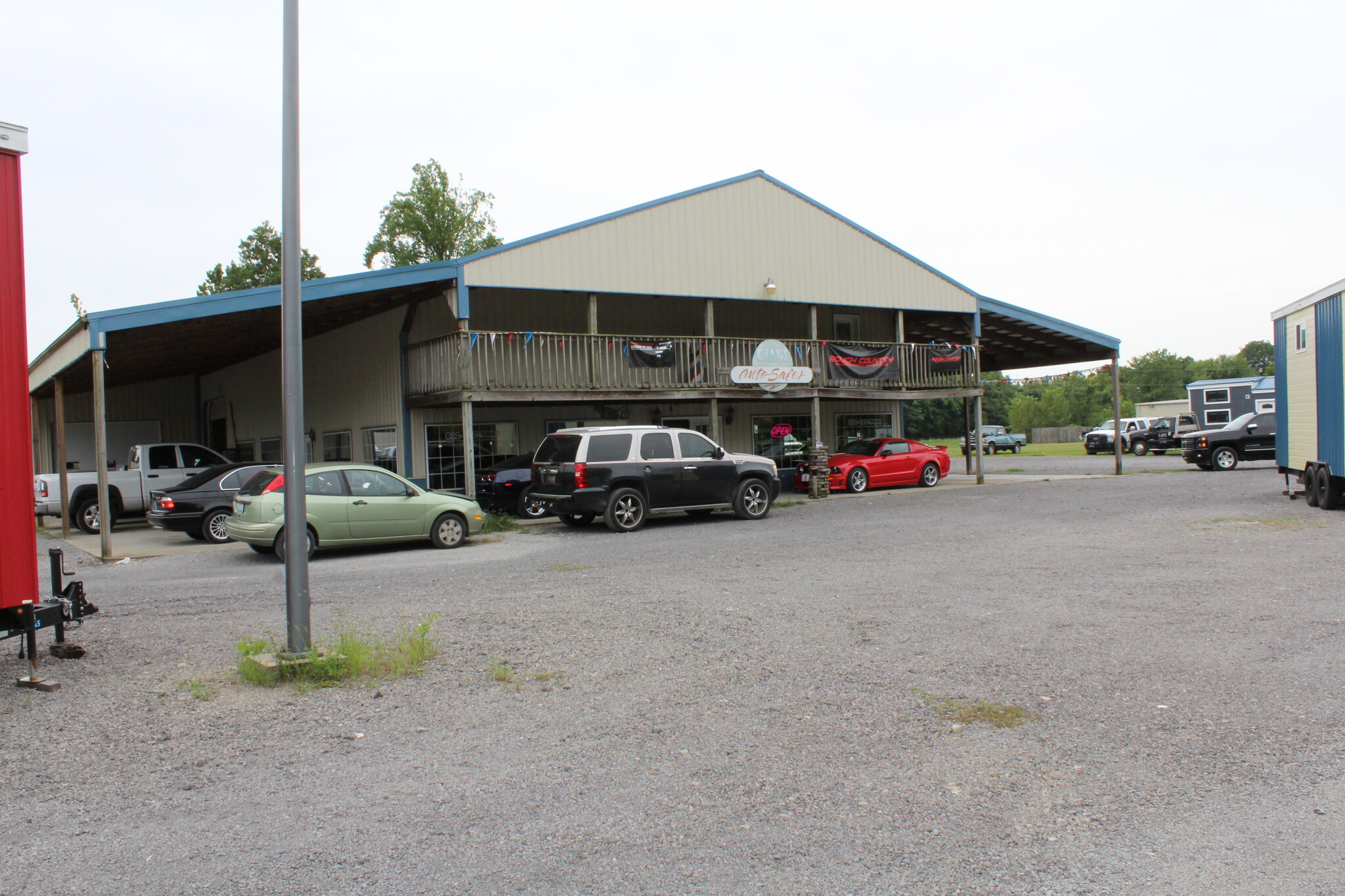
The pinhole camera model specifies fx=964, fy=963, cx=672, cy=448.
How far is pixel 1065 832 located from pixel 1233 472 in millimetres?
25822

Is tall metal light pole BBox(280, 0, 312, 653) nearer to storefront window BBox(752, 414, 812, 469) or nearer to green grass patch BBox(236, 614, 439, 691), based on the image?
green grass patch BBox(236, 614, 439, 691)

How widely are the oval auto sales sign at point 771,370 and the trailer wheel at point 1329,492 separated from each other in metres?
10.4

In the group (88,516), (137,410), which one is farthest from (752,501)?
(137,410)

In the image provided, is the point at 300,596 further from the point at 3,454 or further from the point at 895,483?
the point at 895,483

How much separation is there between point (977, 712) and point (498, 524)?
12.7m

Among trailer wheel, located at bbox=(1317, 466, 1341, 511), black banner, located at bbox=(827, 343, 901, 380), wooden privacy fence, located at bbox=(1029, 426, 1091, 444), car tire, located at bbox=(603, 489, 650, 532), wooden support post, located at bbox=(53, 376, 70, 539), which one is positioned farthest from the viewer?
wooden privacy fence, located at bbox=(1029, 426, 1091, 444)

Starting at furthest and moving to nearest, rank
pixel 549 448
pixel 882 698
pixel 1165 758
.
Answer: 1. pixel 549 448
2. pixel 882 698
3. pixel 1165 758

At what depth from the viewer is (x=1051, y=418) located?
96500 mm

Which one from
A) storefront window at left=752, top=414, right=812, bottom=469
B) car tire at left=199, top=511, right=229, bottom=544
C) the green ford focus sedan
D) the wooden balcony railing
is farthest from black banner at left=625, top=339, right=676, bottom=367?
car tire at left=199, top=511, right=229, bottom=544

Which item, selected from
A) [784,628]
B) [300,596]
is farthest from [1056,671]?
[300,596]

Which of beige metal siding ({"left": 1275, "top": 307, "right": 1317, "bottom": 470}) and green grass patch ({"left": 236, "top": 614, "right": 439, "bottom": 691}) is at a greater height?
beige metal siding ({"left": 1275, "top": 307, "right": 1317, "bottom": 470})

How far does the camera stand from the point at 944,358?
25312 millimetres

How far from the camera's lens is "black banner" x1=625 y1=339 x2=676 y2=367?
66.4 feet

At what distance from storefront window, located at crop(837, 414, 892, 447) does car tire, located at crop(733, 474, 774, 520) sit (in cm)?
972
